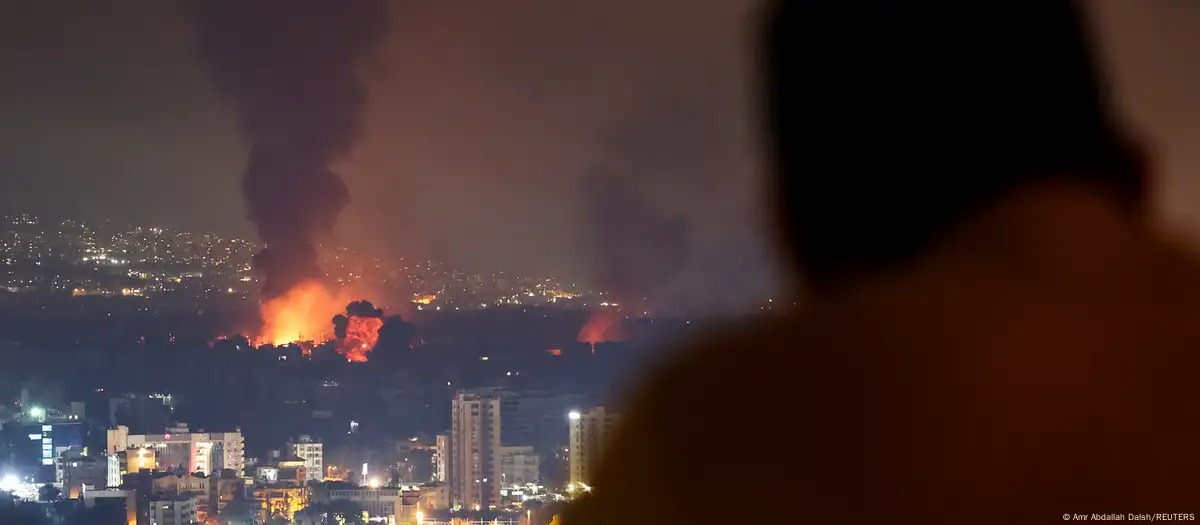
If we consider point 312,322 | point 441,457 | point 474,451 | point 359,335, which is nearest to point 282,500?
point 441,457

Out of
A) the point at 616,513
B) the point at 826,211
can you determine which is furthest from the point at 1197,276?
the point at 616,513

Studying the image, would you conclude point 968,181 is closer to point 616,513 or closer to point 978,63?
point 978,63

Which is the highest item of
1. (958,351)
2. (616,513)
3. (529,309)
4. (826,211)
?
(529,309)

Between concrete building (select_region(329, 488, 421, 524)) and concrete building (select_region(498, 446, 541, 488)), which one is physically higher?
concrete building (select_region(498, 446, 541, 488))

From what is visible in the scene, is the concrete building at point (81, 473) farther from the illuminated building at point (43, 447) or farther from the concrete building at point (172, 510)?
the concrete building at point (172, 510)

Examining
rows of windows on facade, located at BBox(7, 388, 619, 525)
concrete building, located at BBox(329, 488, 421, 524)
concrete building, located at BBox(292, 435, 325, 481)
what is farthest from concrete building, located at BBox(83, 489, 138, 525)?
concrete building, located at BBox(292, 435, 325, 481)

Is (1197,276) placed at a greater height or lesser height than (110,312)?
lesser

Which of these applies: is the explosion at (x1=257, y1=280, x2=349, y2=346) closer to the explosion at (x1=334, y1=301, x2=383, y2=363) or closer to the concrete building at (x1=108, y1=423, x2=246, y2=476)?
the explosion at (x1=334, y1=301, x2=383, y2=363)
